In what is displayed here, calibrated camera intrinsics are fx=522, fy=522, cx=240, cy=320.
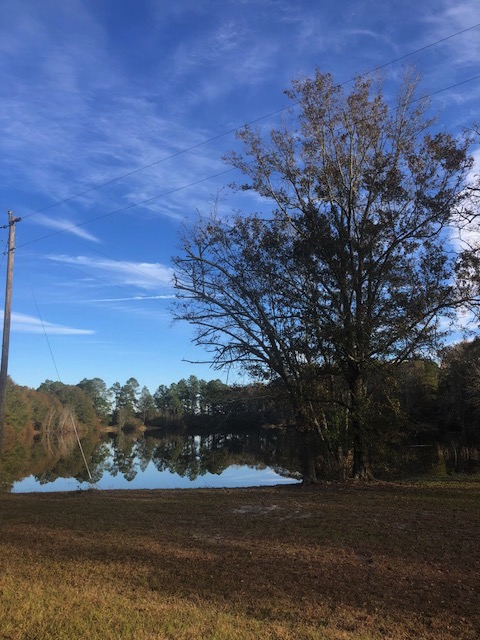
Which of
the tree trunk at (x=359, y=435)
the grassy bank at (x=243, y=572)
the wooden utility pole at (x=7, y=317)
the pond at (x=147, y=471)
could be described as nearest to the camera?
the grassy bank at (x=243, y=572)

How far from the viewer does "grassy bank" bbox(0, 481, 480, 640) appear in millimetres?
4258

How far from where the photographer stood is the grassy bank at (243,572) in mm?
4258

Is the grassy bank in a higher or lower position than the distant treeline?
lower

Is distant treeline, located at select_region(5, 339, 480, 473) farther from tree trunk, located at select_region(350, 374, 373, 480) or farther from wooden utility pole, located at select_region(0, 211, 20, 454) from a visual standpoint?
wooden utility pole, located at select_region(0, 211, 20, 454)

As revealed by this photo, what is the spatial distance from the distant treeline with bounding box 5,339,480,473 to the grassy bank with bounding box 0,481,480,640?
4915 mm

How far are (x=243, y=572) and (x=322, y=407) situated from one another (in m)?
10.3

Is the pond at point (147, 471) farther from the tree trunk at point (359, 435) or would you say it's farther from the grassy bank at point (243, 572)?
the grassy bank at point (243, 572)

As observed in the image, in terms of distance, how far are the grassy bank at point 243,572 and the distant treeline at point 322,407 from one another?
4915 millimetres

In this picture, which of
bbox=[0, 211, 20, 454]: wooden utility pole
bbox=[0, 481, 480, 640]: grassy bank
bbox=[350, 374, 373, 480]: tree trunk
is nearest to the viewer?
bbox=[0, 481, 480, 640]: grassy bank

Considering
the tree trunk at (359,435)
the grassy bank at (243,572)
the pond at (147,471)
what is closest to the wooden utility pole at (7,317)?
the pond at (147,471)

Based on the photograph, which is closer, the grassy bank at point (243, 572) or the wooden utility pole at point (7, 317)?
the grassy bank at point (243, 572)

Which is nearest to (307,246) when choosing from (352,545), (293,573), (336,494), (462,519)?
(336,494)

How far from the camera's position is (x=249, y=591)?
17.0 ft

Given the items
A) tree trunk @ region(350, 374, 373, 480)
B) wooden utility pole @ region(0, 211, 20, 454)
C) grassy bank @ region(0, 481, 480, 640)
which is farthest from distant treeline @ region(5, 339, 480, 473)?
wooden utility pole @ region(0, 211, 20, 454)
